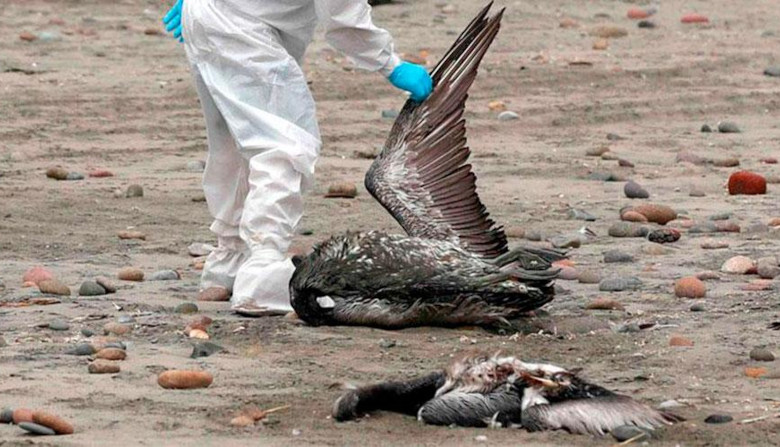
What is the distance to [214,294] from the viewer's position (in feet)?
23.8

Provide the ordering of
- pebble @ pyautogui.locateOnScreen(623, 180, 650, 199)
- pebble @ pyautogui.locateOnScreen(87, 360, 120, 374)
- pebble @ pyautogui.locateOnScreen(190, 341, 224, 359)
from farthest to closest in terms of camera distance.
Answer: pebble @ pyautogui.locateOnScreen(623, 180, 650, 199) → pebble @ pyautogui.locateOnScreen(190, 341, 224, 359) → pebble @ pyautogui.locateOnScreen(87, 360, 120, 374)

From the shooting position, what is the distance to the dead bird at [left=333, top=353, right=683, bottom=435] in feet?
16.7

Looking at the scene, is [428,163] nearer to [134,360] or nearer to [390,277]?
[390,277]

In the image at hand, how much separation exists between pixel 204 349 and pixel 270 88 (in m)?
1.23

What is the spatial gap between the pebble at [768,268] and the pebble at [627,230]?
922 millimetres

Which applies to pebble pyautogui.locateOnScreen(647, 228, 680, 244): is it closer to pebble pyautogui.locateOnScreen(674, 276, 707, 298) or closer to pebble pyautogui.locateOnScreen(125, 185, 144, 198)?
pebble pyautogui.locateOnScreen(674, 276, 707, 298)

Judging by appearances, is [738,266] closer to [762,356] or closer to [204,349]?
[762,356]

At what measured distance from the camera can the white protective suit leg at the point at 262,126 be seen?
6855 mm

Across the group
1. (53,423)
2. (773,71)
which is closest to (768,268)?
(53,423)

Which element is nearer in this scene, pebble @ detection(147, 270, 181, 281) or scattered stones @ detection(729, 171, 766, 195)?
pebble @ detection(147, 270, 181, 281)

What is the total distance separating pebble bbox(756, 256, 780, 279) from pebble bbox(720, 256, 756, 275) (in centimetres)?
4

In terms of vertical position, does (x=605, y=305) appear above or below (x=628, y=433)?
below

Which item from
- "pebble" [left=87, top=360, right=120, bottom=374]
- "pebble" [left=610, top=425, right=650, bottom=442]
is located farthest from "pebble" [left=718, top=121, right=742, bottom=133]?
"pebble" [left=610, top=425, right=650, bottom=442]

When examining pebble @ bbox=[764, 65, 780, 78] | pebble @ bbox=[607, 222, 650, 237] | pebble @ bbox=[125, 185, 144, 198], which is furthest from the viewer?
pebble @ bbox=[764, 65, 780, 78]
